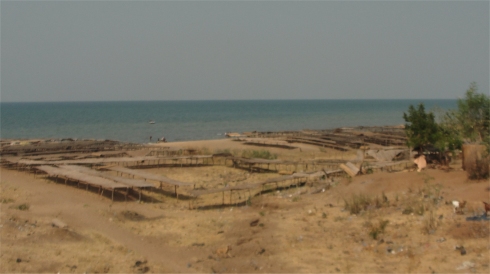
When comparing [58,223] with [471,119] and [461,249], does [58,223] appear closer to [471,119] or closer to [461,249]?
[461,249]

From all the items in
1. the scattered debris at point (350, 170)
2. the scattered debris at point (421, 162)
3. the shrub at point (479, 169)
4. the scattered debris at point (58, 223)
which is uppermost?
the shrub at point (479, 169)

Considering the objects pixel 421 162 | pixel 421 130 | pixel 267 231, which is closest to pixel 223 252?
pixel 267 231

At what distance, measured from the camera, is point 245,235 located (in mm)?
10188

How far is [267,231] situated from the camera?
33.1 ft

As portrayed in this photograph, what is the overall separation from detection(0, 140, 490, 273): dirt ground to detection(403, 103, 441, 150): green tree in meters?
1.60

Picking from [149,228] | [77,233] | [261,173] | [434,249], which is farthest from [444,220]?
[261,173]

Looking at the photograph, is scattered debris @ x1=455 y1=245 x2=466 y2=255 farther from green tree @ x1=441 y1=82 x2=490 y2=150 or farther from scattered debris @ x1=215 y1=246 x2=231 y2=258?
green tree @ x1=441 y1=82 x2=490 y2=150

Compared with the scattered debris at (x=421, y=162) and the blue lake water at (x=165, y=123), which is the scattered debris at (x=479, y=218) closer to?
the scattered debris at (x=421, y=162)

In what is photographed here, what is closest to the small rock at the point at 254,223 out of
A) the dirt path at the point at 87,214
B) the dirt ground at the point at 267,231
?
the dirt ground at the point at 267,231

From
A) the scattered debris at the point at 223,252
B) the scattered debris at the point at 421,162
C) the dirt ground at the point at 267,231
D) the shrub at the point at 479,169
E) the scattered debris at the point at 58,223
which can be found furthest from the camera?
the scattered debris at the point at 421,162

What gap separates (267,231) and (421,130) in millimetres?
6612

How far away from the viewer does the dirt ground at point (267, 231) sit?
8023 mm

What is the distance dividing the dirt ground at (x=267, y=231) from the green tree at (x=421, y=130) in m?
1.60

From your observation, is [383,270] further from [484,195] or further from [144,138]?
[144,138]
